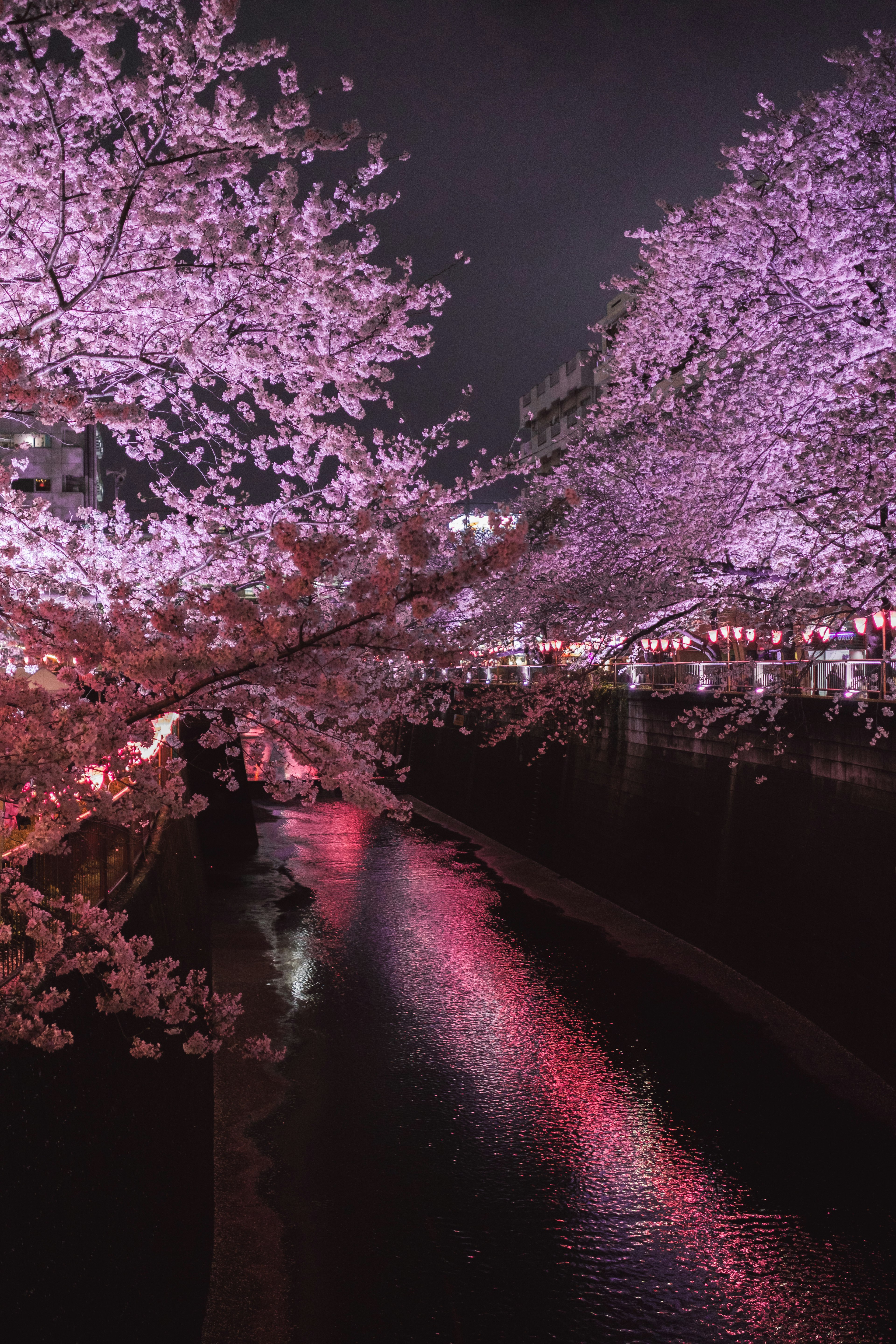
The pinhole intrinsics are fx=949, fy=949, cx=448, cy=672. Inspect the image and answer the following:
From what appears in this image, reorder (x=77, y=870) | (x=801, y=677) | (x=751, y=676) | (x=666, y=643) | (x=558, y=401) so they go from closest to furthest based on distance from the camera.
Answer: (x=77, y=870)
(x=801, y=677)
(x=751, y=676)
(x=666, y=643)
(x=558, y=401)

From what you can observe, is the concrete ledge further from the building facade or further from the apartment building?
the building facade

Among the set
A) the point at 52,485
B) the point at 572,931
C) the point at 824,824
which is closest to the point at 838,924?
the point at 824,824

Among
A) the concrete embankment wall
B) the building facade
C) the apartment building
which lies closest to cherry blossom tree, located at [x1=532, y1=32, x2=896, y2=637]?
the concrete embankment wall

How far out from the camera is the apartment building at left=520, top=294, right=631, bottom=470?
205 feet

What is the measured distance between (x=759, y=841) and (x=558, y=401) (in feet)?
186

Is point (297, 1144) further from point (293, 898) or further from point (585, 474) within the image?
point (585, 474)

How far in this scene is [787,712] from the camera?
15.4m

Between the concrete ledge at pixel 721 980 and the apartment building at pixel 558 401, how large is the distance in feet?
125

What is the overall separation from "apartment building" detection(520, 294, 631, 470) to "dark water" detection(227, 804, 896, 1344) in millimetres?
46463

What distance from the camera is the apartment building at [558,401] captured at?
62438 millimetres

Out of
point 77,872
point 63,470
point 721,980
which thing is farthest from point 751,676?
point 63,470

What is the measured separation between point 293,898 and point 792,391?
17153 mm

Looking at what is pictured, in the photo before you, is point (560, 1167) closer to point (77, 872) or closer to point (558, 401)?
point (77, 872)

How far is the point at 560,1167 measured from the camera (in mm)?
10906
